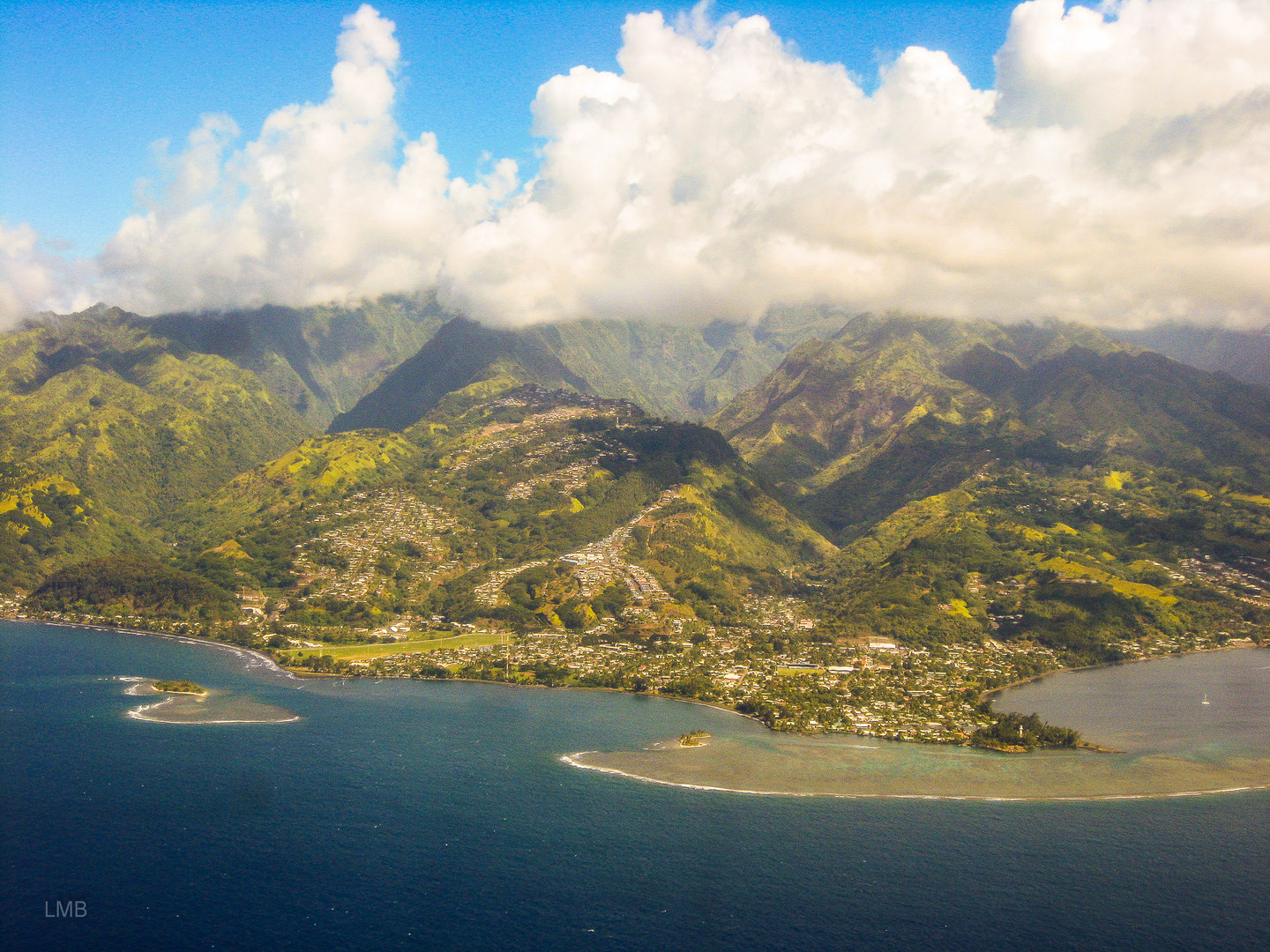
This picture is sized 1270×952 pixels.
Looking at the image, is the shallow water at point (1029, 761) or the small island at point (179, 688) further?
the small island at point (179, 688)

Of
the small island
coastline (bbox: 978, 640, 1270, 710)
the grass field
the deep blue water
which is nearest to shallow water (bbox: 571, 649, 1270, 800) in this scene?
the deep blue water

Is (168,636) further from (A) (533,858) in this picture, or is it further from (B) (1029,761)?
(B) (1029,761)

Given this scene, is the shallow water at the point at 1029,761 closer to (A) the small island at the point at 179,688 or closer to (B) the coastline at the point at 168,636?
(A) the small island at the point at 179,688

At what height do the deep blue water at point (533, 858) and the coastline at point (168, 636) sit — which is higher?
the coastline at point (168, 636)

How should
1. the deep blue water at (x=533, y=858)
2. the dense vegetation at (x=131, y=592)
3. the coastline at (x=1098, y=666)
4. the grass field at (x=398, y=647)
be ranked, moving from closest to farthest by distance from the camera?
the deep blue water at (x=533, y=858), the coastline at (x=1098, y=666), the grass field at (x=398, y=647), the dense vegetation at (x=131, y=592)

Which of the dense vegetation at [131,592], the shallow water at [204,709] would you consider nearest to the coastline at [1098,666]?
the shallow water at [204,709]

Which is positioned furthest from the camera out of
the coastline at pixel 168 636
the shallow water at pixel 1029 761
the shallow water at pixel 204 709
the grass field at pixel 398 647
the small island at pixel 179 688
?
the coastline at pixel 168 636
